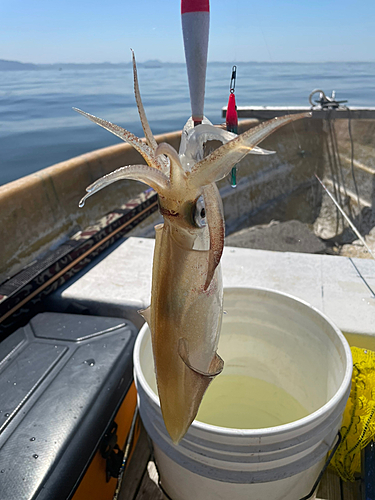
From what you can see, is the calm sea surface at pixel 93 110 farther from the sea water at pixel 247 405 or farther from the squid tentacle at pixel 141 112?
the squid tentacle at pixel 141 112

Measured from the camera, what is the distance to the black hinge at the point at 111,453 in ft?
4.09

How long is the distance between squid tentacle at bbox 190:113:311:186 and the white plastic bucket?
646 millimetres

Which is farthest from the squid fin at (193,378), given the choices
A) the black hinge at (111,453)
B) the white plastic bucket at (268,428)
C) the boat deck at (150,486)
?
the boat deck at (150,486)

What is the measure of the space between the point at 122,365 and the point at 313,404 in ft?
2.47

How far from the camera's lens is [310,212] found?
211 inches

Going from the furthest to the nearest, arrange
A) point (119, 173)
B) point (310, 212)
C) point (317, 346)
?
point (310, 212) < point (317, 346) < point (119, 173)

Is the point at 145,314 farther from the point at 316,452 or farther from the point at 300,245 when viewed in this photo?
the point at 300,245

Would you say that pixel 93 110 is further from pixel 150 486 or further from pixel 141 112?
pixel 141 112

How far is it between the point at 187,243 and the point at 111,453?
45.1 inches

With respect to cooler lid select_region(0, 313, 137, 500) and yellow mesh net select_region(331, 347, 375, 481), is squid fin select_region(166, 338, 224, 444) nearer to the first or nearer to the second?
cooler lid select_region(0, 313, 137, 500)

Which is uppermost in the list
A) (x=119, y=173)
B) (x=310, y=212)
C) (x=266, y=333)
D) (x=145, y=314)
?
(x=119, y=173)

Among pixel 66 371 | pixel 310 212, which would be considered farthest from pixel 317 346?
pixel 310 212

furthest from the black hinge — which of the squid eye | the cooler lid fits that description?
the squid eye

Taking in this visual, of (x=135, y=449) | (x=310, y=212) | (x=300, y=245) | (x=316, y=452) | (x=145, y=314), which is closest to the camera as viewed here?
(x=145, y=314)
